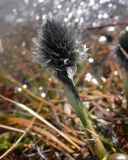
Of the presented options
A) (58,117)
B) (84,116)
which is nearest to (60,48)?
(84,116)

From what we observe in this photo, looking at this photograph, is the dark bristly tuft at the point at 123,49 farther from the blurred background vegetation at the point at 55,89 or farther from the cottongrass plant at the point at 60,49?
the cottongrass plant at the point at 60,49

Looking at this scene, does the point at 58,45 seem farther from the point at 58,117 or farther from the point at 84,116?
the point at 58,117

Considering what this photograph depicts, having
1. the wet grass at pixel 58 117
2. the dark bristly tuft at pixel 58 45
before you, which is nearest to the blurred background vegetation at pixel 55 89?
the wet grass at pixel 58 117

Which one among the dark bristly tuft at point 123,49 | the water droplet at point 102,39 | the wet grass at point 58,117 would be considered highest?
the water droplet at point 102,39

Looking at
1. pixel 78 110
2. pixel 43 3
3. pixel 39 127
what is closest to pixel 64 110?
pixel 39 127

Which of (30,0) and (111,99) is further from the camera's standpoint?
(30,0)

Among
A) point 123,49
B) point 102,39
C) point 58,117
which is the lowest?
point 58,117

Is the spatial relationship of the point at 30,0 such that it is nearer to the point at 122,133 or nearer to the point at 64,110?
the point at 64,110
